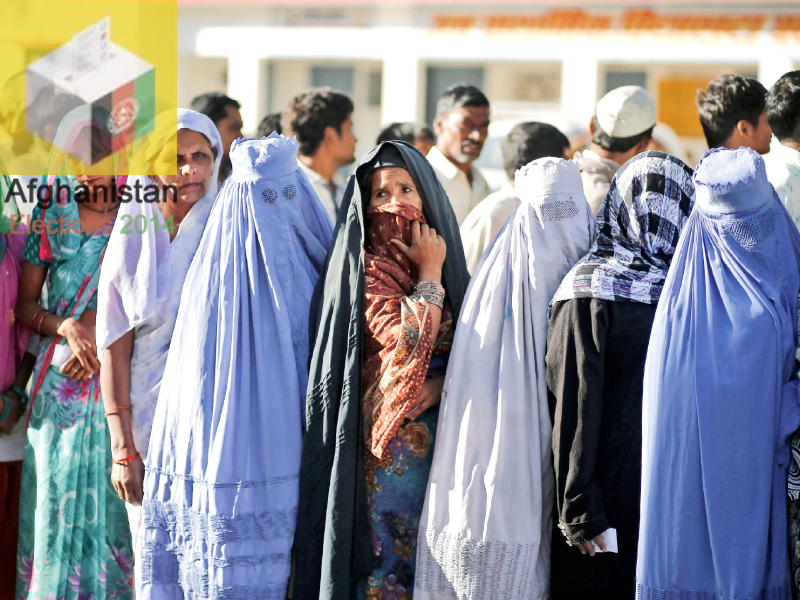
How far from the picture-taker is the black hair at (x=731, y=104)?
3379 mm

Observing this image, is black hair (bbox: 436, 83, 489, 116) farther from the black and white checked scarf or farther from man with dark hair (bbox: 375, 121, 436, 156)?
the black and white checked scarf

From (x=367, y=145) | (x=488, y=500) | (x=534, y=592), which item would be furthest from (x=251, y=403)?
(x=367, y=145)

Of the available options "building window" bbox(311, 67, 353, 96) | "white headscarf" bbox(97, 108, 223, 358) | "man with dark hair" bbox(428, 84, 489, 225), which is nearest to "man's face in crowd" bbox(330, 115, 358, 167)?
"man with dark hair" bbox(428, 84, 489, 225)

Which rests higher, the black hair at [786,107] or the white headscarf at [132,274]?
the black hair at [786,107]

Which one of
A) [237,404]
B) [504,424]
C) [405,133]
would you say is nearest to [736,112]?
[504,424]

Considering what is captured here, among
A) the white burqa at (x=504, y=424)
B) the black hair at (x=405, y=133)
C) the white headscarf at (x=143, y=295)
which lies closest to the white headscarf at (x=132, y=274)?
the white headscarf at (x=143, y=295)

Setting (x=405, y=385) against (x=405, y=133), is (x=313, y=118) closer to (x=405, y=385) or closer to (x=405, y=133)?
(x=405, y=133)

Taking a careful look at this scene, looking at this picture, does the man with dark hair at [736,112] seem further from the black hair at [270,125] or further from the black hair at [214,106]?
the black hair at [270,125]

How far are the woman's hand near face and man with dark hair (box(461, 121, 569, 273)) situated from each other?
1.05 m

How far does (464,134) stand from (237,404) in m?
2.50

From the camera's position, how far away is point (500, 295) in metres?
2.39

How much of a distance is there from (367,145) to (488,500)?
12281 mm

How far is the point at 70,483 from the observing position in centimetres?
288

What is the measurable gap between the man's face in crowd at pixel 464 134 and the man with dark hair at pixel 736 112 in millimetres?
1384
